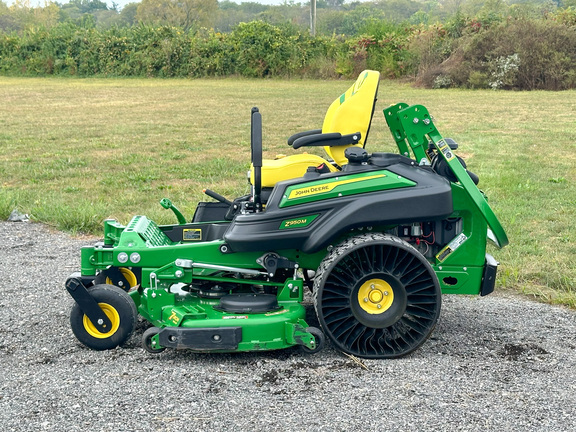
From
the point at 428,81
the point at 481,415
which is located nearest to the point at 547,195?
the point at 481,415

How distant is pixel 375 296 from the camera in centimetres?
403

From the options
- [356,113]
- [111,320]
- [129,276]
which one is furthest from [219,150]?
[111,320]

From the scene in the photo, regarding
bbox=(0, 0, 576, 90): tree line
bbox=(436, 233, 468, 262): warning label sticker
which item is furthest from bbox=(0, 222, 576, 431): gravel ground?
bbox=(0, 0, 576, 90): tree line

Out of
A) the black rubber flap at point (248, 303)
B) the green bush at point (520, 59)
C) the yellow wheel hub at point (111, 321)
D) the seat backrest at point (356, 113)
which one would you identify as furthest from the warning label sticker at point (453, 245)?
the green bush at point (520, 59)

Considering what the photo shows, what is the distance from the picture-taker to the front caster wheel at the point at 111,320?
13.4 ft

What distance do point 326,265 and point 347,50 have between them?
26.9 metres

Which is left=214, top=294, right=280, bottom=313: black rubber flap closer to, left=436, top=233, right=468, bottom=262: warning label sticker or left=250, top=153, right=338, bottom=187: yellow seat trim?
left=250, top=153, right=338, bottom=187: yellow seat trim

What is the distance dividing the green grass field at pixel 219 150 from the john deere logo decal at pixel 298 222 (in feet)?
7.68

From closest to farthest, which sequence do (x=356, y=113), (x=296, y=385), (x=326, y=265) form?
(x=296, y=385) → (x=326, y=265) → (x=356, y=113)

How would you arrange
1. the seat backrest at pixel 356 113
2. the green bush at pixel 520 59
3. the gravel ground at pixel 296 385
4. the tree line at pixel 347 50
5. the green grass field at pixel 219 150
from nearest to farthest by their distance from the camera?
the gravel ground at pixel 296 385
the seat backrest at pixel 356 113
the green grass field at pixel 219 150
the green bush at pixel 520 59
the tree line at pixel 347 50

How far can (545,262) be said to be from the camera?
612 centimetres

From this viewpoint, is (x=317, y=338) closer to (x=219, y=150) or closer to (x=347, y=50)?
(x=219, y=150)

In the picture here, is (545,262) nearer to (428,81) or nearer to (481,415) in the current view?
(481,415)

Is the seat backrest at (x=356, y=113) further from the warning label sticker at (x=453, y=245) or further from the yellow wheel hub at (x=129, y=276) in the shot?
the yellow wheel hub at (x=129, y=276)
